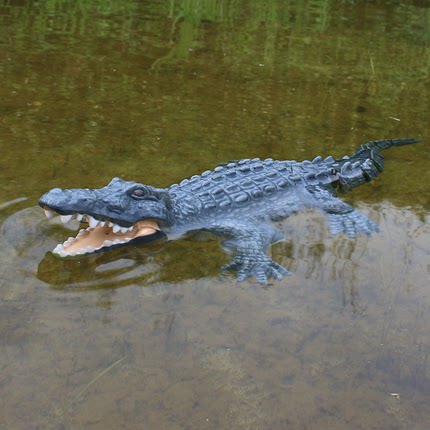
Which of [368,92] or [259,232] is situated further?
[368,92]

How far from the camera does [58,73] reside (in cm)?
649

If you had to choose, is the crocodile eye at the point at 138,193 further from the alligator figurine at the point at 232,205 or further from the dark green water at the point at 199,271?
the dark green water at the point at 199,271

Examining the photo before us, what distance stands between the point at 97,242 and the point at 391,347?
1.68m

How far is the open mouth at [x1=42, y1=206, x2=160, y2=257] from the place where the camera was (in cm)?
337

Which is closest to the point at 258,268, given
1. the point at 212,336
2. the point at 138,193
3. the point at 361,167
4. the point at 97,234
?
the point at 212,336

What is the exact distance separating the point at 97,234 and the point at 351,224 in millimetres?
1650

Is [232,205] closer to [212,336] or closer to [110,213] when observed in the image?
[110,213]

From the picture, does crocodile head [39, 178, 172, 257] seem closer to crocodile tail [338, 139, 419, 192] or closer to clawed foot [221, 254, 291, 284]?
clawed foot [221, 254, 291, 284]

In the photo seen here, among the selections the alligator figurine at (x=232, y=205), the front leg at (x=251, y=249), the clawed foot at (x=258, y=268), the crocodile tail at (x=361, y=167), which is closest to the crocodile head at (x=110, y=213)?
the alligator figurine at (x=232, y=205)

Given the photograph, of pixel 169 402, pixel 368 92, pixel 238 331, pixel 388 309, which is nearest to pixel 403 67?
pixel 368 92

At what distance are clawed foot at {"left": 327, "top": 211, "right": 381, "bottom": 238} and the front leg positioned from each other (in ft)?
1.33

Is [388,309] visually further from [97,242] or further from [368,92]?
[368,92]

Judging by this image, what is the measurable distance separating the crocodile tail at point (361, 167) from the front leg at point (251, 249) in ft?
3.21

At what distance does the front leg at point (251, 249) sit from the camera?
3459mm
